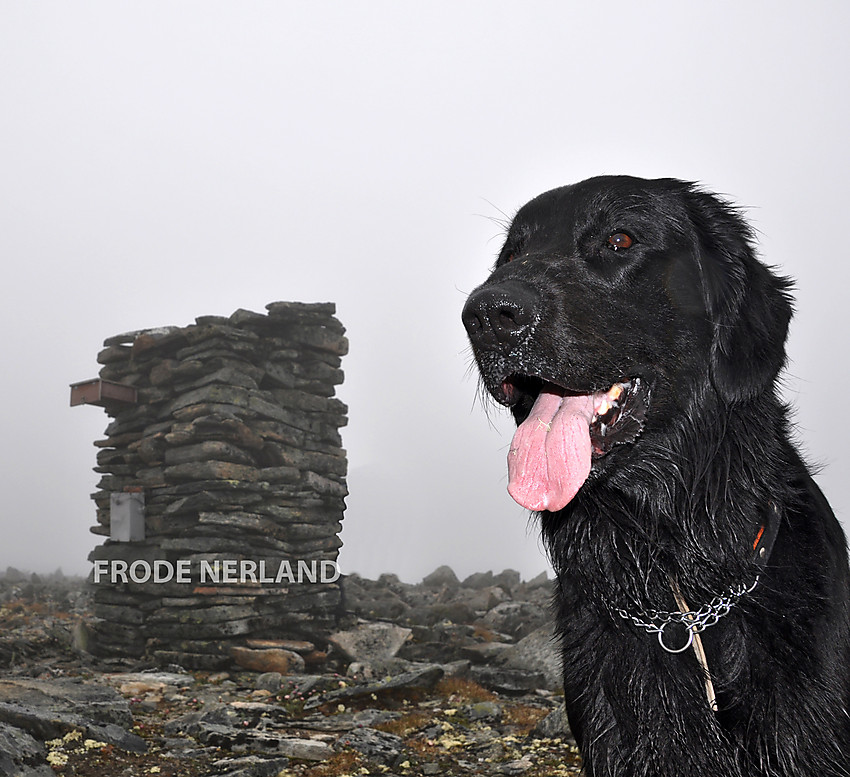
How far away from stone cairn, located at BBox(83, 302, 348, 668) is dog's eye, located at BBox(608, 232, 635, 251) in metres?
8.52

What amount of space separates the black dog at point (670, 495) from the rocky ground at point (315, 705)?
3351mm

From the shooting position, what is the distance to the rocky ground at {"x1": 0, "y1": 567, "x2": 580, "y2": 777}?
17.3 ft

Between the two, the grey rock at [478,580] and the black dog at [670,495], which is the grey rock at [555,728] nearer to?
the black dog at [670,495]

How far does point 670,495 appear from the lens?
240cm

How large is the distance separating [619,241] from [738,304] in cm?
46

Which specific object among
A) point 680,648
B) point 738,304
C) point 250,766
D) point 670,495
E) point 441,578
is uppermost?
point 738,304

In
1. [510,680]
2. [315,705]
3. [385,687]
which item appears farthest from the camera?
[510,680]

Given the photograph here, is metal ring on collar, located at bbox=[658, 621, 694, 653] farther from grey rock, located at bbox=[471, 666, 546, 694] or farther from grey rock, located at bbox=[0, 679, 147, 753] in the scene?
grey rock, located at bbox=[471, 666, 546, 694]

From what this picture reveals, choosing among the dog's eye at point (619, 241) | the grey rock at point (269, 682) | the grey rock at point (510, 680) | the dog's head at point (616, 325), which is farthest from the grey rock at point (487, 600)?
the dog's eye at point (619, 241)

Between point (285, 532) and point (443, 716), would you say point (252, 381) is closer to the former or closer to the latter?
point (285, 532)

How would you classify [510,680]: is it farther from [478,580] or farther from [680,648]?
[478,580]

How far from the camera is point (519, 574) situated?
19344 millimetres

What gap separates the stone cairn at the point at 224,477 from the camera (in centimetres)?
988

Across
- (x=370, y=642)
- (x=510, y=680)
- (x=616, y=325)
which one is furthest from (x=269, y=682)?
(x=616, y=325)
